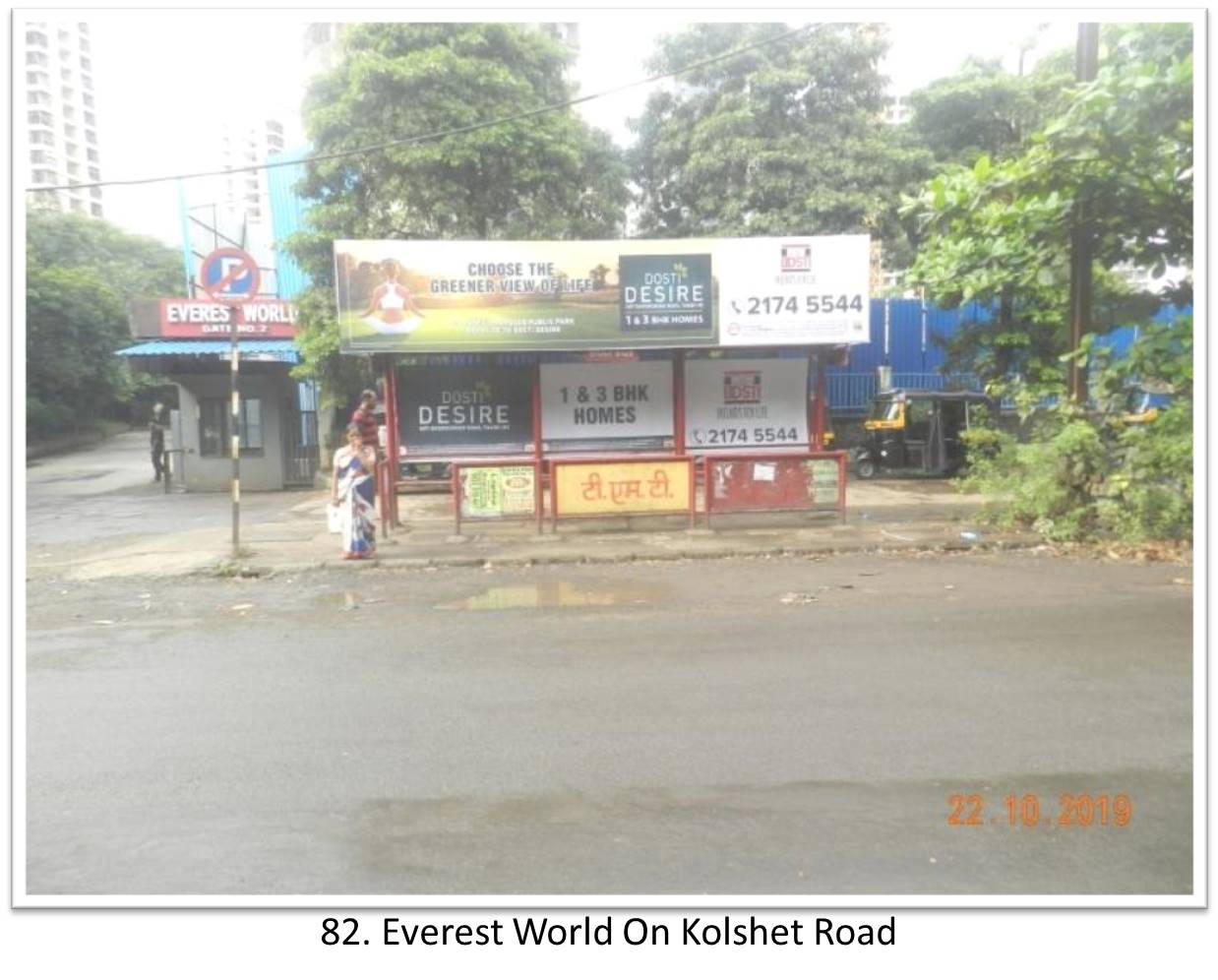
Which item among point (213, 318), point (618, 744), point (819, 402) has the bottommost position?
point (618, 744)

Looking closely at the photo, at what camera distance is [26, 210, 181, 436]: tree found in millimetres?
32969

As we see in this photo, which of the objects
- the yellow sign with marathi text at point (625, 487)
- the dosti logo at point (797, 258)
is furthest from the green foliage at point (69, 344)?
the dosti logo at point (797, 258)

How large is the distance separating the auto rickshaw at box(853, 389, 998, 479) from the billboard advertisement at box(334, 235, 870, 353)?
6545 millimetres

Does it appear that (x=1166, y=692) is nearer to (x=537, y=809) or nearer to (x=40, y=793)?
(x=537, y=809)

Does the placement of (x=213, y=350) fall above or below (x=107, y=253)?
below

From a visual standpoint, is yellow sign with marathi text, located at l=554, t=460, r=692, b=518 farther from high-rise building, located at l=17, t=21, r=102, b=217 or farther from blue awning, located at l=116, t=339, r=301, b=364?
high-rise building, located at l=17, t=21, r=102, b=217

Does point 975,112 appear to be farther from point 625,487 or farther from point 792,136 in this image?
point 625,487

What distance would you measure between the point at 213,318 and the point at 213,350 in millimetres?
1296

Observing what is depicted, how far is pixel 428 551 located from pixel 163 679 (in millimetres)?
5211

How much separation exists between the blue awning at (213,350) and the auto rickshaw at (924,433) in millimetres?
12487

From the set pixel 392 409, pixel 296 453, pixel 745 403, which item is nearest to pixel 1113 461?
pixel 745 403

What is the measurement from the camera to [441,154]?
1856 cm

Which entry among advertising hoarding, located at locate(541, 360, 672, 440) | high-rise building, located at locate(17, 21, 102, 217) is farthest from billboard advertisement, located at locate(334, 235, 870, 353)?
high-rise building, located at locate(17, 21, 102, 217)
